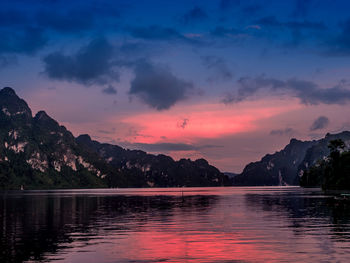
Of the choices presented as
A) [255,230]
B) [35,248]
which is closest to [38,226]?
[35,248]

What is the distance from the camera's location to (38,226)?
67750 millimetres

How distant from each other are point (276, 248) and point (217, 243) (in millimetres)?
6382

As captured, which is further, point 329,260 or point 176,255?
point 176,255

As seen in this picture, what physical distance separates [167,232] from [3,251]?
21.5 m

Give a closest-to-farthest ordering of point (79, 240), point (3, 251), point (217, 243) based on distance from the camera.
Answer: point (3, 251) < point (217, 243) < point (79, 240)

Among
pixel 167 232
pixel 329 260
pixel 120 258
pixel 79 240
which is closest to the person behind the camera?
pixel 329 260

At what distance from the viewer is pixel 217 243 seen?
154ft

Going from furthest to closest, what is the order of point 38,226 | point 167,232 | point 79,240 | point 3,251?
point 38,226 < point 167,232 < point 79,240 < point 3,251

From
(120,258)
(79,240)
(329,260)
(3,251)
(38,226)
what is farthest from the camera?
(38,226)

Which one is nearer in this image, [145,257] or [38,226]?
[145,257]

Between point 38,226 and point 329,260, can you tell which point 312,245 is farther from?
point 38,226

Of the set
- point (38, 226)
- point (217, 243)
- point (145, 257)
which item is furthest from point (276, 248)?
point (38, 226)

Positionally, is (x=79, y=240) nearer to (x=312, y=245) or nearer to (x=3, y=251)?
(x=3, y=251)

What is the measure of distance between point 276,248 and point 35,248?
22.0m
